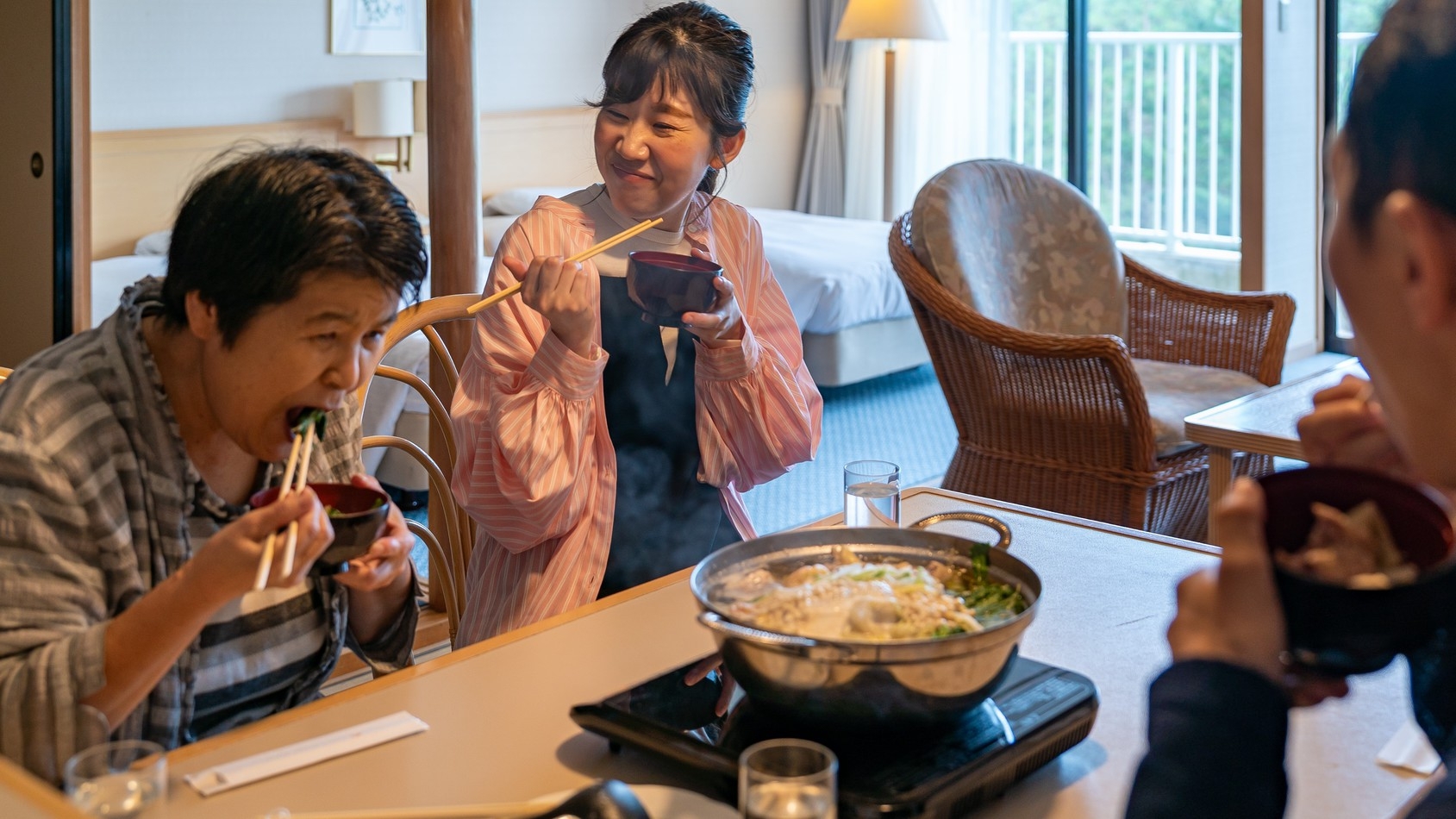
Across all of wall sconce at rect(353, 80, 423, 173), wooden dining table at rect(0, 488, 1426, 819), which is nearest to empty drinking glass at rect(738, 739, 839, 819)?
wooden dining table at rect(0, 488, 1426, 819)

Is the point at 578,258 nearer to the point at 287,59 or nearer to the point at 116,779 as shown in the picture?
the point at 116,779

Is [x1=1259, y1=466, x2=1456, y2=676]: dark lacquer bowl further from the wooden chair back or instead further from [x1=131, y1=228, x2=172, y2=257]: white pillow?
[x1=131, y1=228, x2=172, y2=257]: white pillow

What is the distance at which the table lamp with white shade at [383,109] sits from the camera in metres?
5.59

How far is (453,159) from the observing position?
2.74 metres

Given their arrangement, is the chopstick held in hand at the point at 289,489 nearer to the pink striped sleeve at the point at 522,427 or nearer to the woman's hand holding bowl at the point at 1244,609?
the pink striped sleeve at the point at 522,427

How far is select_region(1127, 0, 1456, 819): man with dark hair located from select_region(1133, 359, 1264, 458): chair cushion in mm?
2281

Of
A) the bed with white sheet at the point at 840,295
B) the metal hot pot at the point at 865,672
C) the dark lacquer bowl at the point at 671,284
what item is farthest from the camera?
the bed with white sheet at the point at 840,295

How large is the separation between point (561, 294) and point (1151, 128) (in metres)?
6.16

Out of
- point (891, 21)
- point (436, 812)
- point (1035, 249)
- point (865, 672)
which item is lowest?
point (436, 812)

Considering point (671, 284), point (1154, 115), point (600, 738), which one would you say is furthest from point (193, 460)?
point (1154, 115)

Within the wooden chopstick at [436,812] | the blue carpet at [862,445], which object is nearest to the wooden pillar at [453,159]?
the blue carpet at [862,445]

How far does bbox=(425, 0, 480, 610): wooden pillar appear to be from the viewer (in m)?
2.67

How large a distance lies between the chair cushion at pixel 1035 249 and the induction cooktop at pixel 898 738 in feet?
7.66

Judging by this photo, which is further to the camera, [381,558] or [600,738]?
[381,558]
